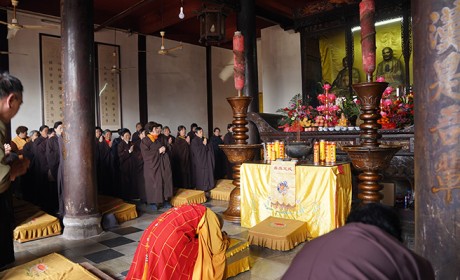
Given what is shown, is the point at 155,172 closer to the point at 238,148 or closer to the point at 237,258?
the point at 238,148

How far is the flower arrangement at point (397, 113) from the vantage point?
457cm

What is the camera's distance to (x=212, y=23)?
635 centimetres

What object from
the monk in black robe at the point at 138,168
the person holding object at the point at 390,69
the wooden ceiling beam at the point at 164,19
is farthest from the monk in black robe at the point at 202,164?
the person holding object at the point at 390,69

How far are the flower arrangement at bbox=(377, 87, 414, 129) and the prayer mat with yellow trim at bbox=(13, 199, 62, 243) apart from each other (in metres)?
4.49

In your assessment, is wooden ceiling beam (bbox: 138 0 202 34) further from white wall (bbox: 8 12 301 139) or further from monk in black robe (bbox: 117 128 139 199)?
monk in black robe (bbox: 117 128 139 199)

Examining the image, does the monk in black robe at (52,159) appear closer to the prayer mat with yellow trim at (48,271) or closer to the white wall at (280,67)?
A: the prayer mat with yellow trim at (48,271)

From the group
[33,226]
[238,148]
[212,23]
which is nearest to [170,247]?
[238,148]

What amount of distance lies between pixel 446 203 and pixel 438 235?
17 cm

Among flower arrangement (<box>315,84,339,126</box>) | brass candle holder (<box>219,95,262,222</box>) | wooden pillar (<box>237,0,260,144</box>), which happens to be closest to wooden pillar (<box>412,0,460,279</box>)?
brass candle holder (<box>219,95,262,222</box>)

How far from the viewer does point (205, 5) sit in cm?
642

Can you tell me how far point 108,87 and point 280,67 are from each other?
4998mm

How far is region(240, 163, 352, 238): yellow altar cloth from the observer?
3691mm

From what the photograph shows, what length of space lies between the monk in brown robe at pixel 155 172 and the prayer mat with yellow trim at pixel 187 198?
0.42 ft

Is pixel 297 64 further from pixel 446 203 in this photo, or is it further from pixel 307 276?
pixel 307 276
